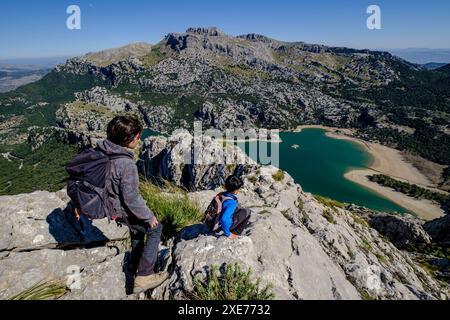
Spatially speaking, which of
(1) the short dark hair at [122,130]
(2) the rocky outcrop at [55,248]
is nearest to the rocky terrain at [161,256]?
(2) the rocky outcrop at [55,248]

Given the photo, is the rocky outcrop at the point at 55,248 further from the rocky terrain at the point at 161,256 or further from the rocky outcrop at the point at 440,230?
the rocky outcrop at the point at 440,230

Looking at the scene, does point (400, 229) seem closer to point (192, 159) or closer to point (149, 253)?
point (192, 159)

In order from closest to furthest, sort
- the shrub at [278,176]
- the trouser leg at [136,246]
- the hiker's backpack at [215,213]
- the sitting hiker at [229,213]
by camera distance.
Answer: the trouser leg at [136,246] < the sitting hiker at [229,213] < the hiker's backpack at [215,213] < the shrub at [278,176]

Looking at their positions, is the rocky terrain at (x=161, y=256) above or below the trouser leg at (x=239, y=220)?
below

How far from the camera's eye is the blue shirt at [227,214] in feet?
20.3

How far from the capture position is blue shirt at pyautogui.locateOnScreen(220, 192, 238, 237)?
20.3 feet

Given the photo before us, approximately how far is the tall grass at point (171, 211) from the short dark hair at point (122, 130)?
321cm

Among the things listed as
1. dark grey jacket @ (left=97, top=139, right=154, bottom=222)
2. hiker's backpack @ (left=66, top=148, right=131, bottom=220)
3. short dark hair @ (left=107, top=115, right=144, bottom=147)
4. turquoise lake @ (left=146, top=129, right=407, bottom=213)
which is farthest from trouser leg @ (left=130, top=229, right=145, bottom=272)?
turquoise lake @ (left=146, top=129, right=407, bottom=213)

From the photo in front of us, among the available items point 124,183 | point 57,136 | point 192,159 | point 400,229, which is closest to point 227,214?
point 124,183

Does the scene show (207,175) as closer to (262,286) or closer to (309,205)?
(309,205)

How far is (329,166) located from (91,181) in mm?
151708

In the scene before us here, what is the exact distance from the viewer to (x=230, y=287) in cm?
448
